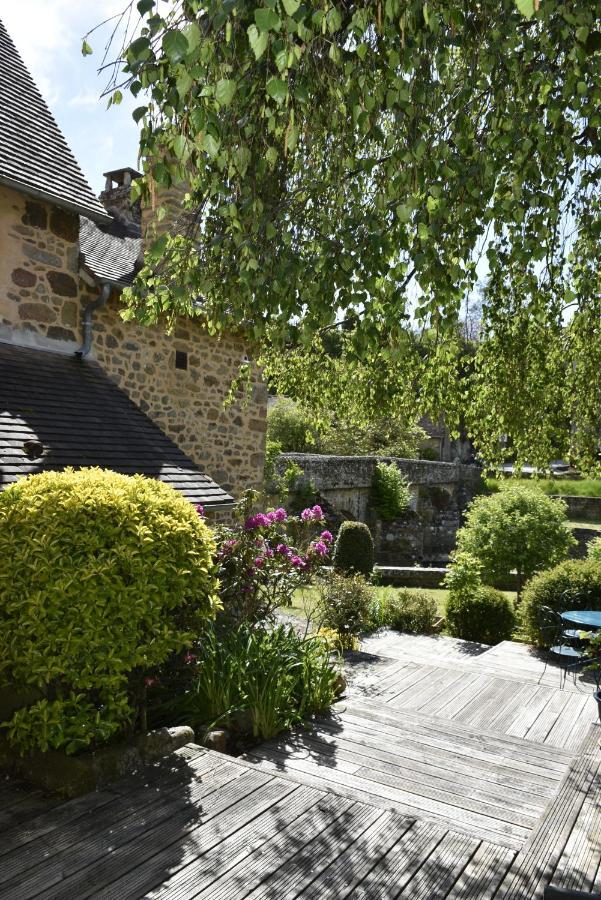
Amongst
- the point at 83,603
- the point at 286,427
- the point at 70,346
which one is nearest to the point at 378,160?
the point at 83,603

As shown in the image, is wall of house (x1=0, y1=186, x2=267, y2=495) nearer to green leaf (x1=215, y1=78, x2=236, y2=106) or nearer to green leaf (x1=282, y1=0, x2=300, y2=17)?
green leaf (x1=215, y1=78, x2=236, y2=106)

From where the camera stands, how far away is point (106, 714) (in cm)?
414

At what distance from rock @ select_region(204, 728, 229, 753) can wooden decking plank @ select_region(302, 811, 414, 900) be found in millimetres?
1346

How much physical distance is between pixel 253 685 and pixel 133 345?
5946 millimetres

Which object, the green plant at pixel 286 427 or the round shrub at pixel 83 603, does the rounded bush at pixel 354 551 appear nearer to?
the round shrub at pixel 83 603

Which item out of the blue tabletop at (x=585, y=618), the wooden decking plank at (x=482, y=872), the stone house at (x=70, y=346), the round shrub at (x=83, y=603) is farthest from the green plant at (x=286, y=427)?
the wooden decking plank at (x=482, y=872)

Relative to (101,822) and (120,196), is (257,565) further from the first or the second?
(120,196)

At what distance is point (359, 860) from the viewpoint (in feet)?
10.6

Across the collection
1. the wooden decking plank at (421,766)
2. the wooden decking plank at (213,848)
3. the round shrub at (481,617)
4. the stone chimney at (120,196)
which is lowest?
the round shrub at (481,617)

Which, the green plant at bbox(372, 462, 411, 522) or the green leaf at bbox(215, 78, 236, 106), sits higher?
the green leaf at bbox(215, 78, 236, 106)

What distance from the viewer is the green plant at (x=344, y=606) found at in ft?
27.8

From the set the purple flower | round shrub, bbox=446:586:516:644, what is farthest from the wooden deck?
round shrub, bbox=446:586:516:644

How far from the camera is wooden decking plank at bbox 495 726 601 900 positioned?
3057 millimetres

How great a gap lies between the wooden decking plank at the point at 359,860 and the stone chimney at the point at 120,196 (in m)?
15.0
